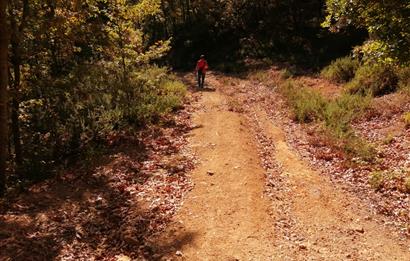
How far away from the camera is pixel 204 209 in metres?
11.1

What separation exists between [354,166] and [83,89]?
1407cm

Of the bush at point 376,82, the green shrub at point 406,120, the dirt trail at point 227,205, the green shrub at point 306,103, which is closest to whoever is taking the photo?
the dirt trail at point 227,205

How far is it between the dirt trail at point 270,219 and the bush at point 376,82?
24.1 feet

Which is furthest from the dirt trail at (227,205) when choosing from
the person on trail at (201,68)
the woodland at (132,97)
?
the person on trail at (201,68)

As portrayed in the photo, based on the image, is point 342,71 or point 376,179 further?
point 342,71

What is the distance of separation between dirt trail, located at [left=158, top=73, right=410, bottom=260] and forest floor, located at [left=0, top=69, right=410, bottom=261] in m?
0.03

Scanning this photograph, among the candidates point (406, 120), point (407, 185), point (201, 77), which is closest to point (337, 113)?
point (406, 120)

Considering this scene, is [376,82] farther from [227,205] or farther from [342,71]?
[227,205]

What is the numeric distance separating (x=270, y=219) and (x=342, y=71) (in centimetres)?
1567

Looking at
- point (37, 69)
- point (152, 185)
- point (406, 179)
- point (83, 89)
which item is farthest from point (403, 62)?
point (83, 89)

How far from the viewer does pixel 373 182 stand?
12.1 meters

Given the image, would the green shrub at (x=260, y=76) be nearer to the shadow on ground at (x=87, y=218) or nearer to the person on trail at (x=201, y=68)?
the person on trail at (x=201, y=68)

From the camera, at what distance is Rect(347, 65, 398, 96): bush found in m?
19.4

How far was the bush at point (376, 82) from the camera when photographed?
19438 millimetres
